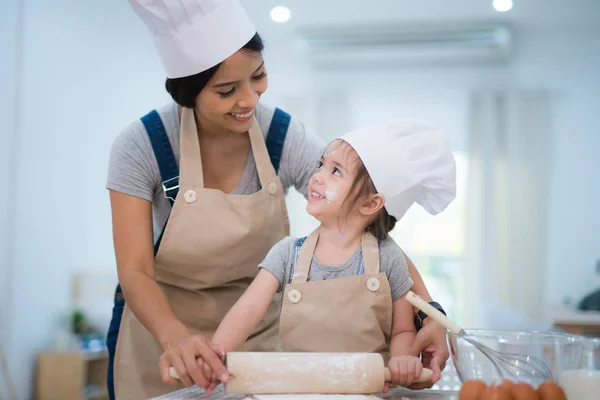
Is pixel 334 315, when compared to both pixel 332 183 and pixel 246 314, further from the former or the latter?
pixel 332 183

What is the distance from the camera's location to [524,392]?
30.7 inches

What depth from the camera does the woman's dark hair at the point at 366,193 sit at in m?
1.31

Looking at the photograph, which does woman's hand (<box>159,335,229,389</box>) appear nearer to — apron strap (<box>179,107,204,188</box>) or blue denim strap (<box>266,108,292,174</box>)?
apron strap (<box>179,107,204,188</box>)

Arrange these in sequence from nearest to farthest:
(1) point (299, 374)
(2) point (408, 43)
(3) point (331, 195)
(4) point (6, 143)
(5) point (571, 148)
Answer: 1. (1) point (299, 374)
2. (3) point (331, 195)
3. (4) point (6, 143)
4. (2) point (408, 43)
5. (5) point (571, 148)

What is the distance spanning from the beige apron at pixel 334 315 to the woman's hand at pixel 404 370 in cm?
16

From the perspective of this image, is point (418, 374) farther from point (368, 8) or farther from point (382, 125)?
point (368, 8)

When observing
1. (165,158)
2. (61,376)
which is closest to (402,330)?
(165,158)

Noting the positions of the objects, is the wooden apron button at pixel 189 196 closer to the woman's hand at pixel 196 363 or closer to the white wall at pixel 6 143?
the woman's hand at pixel 196 363

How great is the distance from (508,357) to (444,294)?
5432 millimetres

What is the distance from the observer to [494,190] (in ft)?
19.1

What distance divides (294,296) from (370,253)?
0.17 metres

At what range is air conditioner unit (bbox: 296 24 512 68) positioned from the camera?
18.1 feet

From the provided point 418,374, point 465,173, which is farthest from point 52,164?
point 418,374

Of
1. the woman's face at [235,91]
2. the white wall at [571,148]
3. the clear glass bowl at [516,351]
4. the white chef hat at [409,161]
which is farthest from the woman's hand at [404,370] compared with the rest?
the white wall at [571,148]
